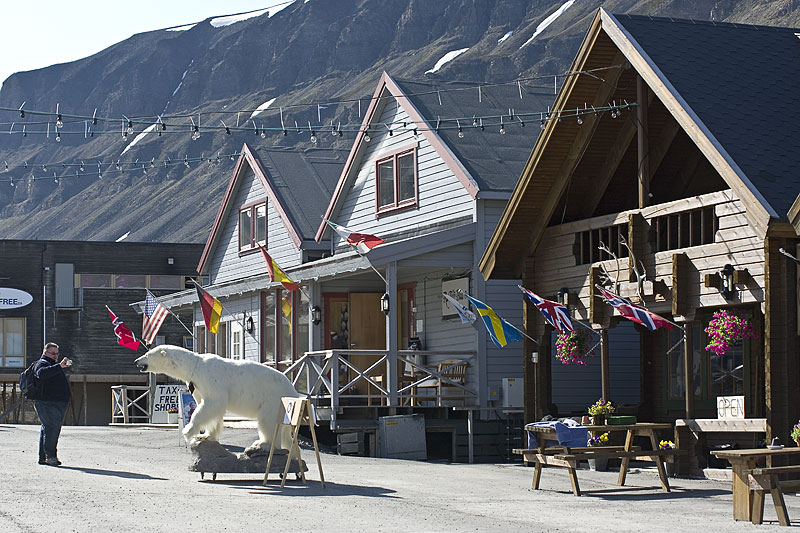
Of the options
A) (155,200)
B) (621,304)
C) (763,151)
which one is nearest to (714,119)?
(763,151)

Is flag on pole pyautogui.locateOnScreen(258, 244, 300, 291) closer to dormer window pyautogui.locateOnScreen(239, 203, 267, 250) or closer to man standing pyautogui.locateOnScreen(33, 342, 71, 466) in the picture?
dormer window pyautogui.locateOnScreen(239, 203, 267, 250)

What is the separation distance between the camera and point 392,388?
23.1m

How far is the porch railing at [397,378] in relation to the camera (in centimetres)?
2286

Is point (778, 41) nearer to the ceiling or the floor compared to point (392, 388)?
nearer to the ceiling

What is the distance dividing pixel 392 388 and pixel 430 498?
341 inches

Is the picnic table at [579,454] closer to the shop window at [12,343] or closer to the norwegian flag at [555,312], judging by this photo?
the norwegian flag at [555,312]

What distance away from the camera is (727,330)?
1678 centimetres

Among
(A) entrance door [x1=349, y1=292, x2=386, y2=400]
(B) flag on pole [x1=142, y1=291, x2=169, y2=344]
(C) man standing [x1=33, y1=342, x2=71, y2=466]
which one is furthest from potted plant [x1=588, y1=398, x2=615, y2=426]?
(B) flag on pole [x1=142, y1=291, x2=169, y2=344]

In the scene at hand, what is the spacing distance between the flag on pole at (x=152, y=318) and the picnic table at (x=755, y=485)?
19.1 metres

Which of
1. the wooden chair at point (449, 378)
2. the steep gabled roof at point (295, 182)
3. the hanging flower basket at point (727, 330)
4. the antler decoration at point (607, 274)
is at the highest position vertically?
the steep gabled roof at point (295, 182)

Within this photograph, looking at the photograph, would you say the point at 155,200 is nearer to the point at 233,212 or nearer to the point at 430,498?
the point at 233,212

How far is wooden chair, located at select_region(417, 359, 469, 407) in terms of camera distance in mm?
24062

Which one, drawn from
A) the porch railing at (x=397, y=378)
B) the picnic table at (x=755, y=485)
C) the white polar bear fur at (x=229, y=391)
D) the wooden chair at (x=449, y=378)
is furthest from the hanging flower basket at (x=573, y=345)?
the picnic table at (x=755, y=485)

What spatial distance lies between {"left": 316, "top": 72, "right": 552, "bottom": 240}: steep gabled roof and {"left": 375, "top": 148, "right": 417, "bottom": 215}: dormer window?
2.60 feet
